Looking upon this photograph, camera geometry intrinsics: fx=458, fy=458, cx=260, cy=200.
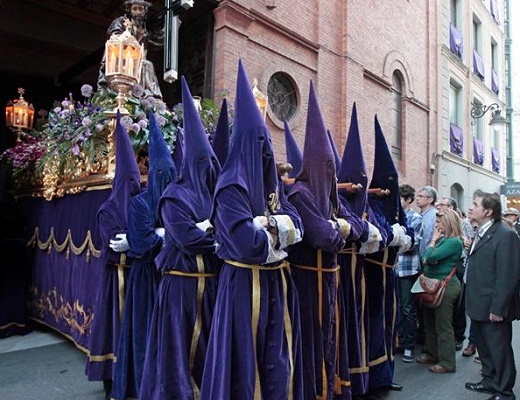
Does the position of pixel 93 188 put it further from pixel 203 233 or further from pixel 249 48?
pixel 249 48

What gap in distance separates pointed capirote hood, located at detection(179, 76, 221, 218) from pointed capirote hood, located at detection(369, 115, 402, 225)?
2.11 metres

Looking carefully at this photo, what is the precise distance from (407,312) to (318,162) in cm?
331

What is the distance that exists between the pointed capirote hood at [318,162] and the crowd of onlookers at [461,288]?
1985mm

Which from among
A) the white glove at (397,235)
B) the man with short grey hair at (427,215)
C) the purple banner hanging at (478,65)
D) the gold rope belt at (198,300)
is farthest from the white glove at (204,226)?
the purple banner hanging at (478,65)

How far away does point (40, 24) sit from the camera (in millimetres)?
10836

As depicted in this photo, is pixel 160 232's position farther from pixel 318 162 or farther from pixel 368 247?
pixel 368 247

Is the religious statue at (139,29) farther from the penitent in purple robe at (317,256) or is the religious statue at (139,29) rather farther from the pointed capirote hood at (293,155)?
the penitent in purple robe at (317,256)

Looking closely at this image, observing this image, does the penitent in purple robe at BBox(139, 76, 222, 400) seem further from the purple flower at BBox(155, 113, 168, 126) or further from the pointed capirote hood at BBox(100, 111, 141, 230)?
the purple flower at BBox(155, 113, 168, 126)

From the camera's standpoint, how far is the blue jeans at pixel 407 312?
5.98 m

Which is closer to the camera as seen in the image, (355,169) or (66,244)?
(355,169)

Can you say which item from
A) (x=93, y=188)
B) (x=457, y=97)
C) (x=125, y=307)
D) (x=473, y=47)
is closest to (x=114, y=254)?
(x=125, y=307)

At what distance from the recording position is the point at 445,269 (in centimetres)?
548

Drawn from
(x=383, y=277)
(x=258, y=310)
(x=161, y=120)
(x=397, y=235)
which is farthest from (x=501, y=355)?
(x=161, y=120)

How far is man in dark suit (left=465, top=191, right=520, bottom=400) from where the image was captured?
4.40 metres
